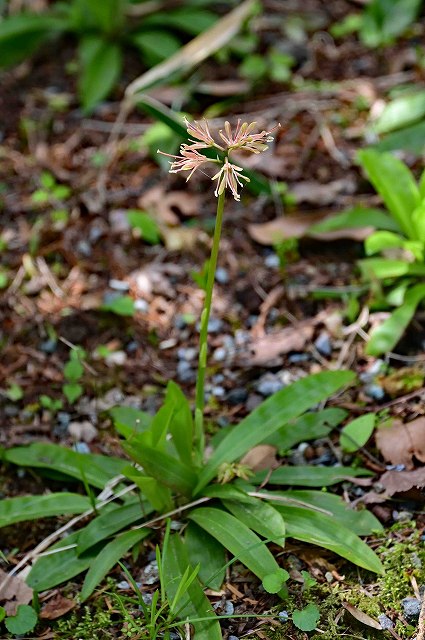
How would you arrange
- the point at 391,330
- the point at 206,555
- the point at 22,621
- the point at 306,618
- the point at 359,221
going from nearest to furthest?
the point at 306,618 → the point at 22,621 → the point at 206,555 → the point at 391,330 → the point at 359,221

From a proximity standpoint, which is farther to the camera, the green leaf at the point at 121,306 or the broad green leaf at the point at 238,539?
the green leaf at the point at 121,306

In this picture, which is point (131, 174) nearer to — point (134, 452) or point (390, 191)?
point (390, 191)

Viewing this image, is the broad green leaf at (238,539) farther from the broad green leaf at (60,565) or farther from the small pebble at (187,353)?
the small pebble at (187,353)

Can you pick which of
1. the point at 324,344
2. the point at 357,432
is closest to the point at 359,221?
the point at 324,344

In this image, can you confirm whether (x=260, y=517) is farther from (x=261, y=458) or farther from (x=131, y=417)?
(x=131, y=417)

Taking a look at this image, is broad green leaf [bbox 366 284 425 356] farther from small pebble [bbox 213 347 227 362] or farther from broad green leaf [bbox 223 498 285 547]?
broad green leaf [bbox 223 498 285 547]

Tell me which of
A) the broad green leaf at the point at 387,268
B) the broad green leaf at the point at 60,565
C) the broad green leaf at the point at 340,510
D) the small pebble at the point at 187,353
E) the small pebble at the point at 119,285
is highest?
the broad green leaf at the point at 387,268

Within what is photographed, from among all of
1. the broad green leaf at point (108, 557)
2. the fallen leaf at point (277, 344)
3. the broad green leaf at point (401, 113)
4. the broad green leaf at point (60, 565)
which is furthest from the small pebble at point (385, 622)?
the broad green leaf at point (401, 113)
